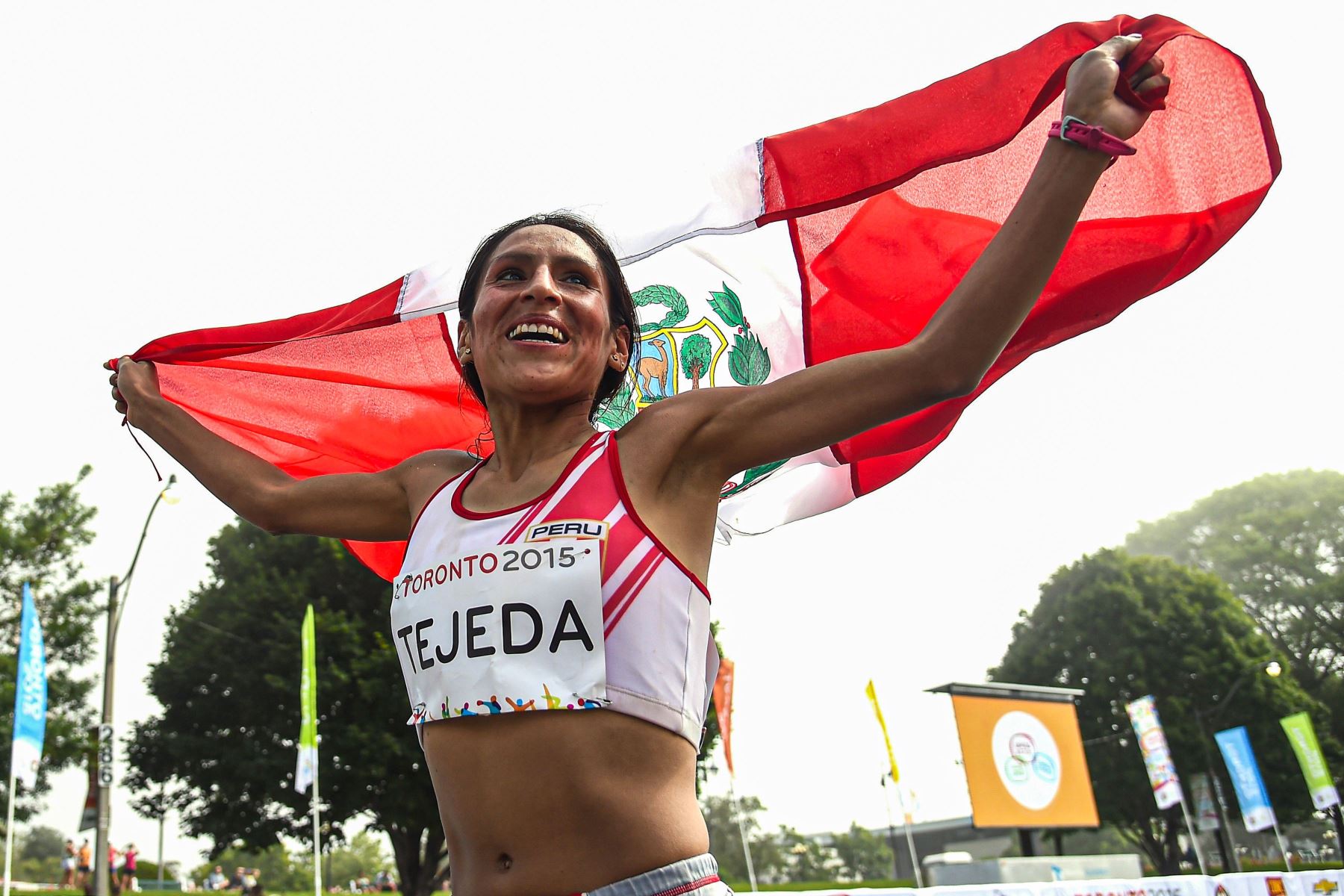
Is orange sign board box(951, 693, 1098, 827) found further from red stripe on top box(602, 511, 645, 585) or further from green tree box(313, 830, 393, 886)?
green tree box(313, 830, 393, 886)

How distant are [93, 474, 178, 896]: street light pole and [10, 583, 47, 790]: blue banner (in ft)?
5.74

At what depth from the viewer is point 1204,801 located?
36.0 meters

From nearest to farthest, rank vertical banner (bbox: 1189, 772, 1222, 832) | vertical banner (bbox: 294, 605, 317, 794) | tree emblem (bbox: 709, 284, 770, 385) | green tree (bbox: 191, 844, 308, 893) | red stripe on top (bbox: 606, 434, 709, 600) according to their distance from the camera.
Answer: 1. red stripe on top (bbox: 606, 434, 709, 600)
2. tree emblem (bbox: 709, 284, 770, 385)
3. vertical banner (bbox: 294, 605, 317, 794)
4. vertical banner (bbox: 1189, 772, 1222, 832)
5. green tree (bbox: 191, 844, 308, 893)

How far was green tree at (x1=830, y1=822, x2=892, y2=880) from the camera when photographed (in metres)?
71.8

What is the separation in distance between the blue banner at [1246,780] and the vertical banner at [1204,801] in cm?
1173

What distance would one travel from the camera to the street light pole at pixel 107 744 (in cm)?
1573

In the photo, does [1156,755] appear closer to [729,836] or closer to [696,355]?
[696,355]

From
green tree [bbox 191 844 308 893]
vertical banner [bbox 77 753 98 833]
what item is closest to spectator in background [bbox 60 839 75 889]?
vertical banner [bbox 77 753 98 833]

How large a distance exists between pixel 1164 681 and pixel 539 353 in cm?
3972

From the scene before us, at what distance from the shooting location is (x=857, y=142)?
116 inches

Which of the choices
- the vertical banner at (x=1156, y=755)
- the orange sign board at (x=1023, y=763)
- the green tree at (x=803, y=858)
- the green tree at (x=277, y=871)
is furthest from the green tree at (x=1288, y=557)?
the green tree at (x=277, y=871)

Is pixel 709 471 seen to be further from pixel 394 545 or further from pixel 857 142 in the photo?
pixel 394 545


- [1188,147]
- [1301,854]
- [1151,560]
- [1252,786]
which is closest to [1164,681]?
[1151,560]

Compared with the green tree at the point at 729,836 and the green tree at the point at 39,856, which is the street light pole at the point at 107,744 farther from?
the green tree at the point at 39,856
